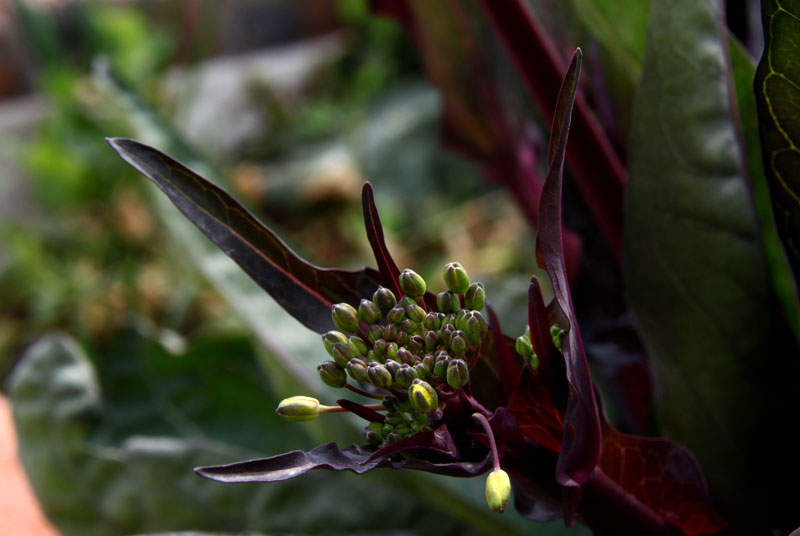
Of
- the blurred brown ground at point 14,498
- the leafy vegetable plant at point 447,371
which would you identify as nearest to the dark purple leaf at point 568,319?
the leafy vegetable plant at point 447,371

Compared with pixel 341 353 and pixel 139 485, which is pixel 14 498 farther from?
pixel 341 353

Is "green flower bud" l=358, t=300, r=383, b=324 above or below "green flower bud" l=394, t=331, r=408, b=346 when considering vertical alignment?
above

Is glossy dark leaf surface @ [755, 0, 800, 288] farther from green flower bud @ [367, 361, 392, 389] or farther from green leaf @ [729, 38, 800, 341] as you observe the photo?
green flower bud @ [367, 361, 392, 389]

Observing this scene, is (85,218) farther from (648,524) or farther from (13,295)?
(648,524)

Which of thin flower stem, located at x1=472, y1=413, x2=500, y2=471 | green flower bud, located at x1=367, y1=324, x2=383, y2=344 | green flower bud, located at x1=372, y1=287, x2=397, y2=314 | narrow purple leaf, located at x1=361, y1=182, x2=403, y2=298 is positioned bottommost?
thin flower stem, located at x1=472, y1=413, x2=500, y2=471

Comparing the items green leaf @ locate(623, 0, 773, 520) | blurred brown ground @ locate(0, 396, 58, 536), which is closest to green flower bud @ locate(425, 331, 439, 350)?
green leaf @ locate(623, 0, 773, 520)

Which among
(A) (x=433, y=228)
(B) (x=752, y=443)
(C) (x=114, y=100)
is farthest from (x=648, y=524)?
(A) (x=433, y=228)

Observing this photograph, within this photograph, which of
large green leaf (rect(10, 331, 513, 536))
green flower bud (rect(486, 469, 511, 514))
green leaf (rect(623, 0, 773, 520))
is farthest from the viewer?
large green leaf (rect(10, 331, 513, 536))
